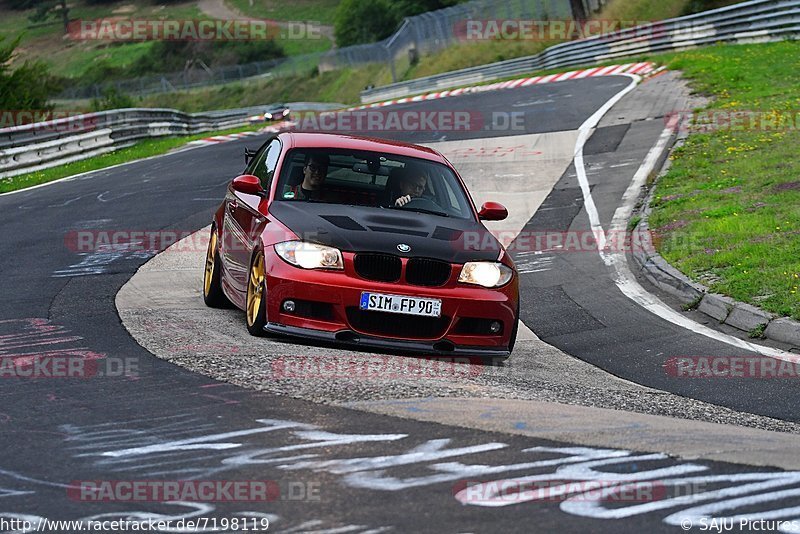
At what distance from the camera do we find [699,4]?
48906 millimetres

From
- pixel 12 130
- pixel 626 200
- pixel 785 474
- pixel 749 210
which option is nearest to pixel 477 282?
pixel 785 474

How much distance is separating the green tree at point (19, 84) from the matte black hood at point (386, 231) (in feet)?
90.1

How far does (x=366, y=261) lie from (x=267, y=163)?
2.22m

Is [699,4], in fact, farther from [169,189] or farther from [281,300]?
[281,300]

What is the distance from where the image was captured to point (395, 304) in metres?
8.49

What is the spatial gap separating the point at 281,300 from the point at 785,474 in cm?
397

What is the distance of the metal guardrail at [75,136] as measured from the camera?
25.0 meters
